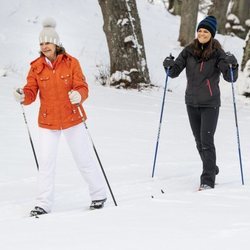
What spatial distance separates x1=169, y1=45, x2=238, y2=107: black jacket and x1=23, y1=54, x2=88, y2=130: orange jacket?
132 centimetres

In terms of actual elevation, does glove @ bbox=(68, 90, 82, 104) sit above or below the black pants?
above

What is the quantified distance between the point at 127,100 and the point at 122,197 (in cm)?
484

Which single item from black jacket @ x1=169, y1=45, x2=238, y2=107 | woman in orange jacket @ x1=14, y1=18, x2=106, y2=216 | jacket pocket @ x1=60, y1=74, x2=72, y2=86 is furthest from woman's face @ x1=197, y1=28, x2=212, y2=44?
jacket pocket @ x1=60, y1=74, x2=72, y2=86

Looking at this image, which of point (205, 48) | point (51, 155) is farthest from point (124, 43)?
point (51, 155)

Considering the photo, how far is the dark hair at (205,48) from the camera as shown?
5.20 meters

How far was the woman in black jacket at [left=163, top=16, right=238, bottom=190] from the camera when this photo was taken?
17.1 feet

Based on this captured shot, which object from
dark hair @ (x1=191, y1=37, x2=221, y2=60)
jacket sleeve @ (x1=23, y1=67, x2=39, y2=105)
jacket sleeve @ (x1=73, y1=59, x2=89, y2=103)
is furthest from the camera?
dark hair @ (x1=191, y1=37, x2=221, y2=60)

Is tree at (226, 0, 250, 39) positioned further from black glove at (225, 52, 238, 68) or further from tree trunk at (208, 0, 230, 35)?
black glove at (225, 52, 238, 68)

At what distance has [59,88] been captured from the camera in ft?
14.7

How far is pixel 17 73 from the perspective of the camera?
36.4 feet

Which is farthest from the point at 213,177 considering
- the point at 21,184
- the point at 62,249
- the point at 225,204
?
the point at 62,249

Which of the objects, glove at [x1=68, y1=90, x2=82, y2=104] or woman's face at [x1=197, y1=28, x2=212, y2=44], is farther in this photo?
woman's face at [x1=197, y1=28, x2=212, y2=44]

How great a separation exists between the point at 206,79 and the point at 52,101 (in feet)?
5.38

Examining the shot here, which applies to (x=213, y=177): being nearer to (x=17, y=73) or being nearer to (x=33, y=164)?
(x=33, y=164)
